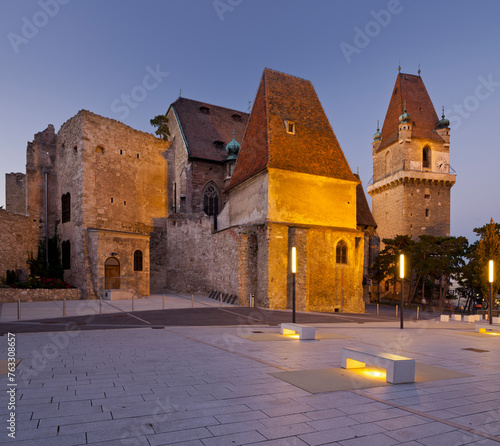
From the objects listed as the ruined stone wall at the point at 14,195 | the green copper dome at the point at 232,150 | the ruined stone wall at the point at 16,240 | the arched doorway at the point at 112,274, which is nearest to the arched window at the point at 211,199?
the green copper dome at the point at 232,150

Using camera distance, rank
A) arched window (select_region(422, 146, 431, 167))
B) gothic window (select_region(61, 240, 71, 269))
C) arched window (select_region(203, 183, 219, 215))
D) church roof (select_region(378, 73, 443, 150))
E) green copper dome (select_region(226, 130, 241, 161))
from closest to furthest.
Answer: gothic window (select_region(61, 240, 71, 269)) → green copper dome (select_region(226, 130, 241, 161)) → arched window (select_region(203, 183, 219, 215)) → arched window (select_region(422, 146, 431, 167)) → church roof (select_region(378, 73, 443, 150))

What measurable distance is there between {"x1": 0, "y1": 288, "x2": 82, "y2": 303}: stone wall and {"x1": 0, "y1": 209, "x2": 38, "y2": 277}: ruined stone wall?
4724 mm

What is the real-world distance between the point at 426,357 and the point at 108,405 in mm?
8035

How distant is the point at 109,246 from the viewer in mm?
27922

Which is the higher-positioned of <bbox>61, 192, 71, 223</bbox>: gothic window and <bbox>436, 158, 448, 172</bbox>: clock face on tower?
<bbox>436, 158, 448, 172</bbox>: clock face on tower

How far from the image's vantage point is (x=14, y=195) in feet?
119

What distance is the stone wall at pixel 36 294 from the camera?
898 inches

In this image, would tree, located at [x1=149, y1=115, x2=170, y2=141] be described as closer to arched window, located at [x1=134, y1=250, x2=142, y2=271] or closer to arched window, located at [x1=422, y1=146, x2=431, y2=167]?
arched window, located at [x1=134, y1=250, x2=142, y2=271]

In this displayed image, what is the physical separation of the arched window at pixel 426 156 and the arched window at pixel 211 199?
103 feet

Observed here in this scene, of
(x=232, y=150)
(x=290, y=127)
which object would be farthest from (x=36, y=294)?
(x=290, y=127)

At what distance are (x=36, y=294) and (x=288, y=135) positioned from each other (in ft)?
67.0

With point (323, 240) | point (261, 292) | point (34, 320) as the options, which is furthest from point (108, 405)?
point (323, 240)

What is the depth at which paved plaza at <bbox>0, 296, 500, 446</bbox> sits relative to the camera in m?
4.49

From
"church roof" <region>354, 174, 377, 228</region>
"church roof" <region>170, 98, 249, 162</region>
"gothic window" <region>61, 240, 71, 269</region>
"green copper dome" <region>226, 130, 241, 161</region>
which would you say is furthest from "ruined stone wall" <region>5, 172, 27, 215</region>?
"church roof" <region>354, 174, 377, 228</region>
